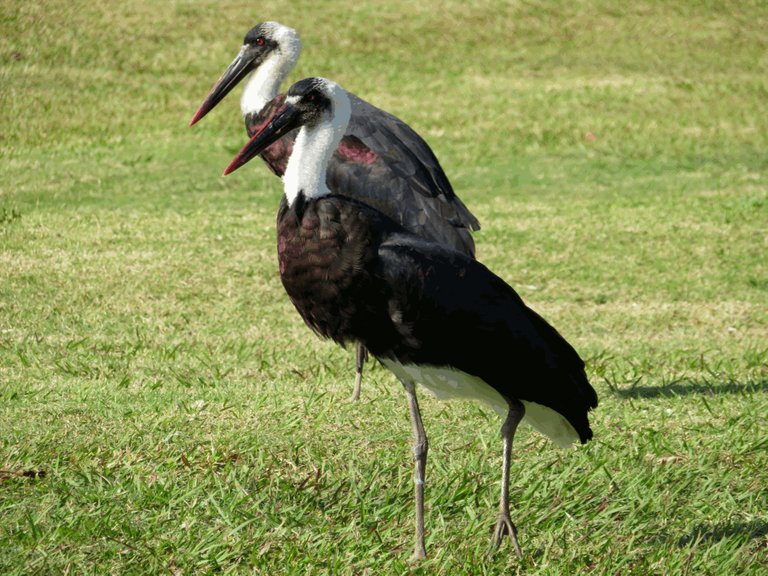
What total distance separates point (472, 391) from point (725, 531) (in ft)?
3.61

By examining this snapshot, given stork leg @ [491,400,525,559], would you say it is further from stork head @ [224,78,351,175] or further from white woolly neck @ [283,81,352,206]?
stork head @ [224,78,351,175]

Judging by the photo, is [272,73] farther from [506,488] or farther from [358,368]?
[506,488]

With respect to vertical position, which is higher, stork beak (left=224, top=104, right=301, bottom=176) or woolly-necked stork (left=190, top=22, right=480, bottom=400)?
stork beak (left=224, top=104, right=301, bottom=176)

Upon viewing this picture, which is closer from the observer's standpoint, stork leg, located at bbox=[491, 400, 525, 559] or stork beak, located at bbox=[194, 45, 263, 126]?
stork leg, located at bbox=[491, 400, 525, 559]

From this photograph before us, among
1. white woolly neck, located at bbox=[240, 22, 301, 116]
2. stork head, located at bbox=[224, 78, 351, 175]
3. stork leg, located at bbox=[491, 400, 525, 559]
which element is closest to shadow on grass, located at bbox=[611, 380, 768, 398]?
stork leg, located at bbox=[491, 400, 525, 559]

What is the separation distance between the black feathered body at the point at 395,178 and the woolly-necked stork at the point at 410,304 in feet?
6.17

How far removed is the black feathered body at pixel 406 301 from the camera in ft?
13.3

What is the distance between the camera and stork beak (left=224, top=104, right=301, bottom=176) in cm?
439

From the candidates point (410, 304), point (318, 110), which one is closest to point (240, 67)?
point (318, 110)

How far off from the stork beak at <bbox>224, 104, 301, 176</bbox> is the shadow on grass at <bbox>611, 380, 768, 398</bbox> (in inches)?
105

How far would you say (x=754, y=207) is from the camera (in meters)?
11.7

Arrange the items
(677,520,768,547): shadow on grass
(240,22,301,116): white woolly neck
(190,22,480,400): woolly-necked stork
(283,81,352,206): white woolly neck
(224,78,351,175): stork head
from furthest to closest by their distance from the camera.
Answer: (240,22,301,116): white woolly neck
(190,22,480,400): woolly-necked stork
(677,520,768,547): shadow on grass
(224,78,351,175): stork head
(283,81,352,206): white woolly neck

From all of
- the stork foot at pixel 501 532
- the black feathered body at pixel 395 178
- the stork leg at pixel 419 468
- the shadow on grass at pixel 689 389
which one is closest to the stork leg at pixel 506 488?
the stork foot at pixel 501 532

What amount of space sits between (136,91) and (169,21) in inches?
105
